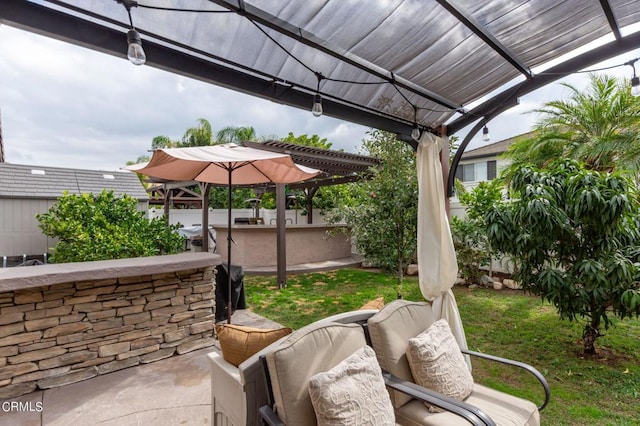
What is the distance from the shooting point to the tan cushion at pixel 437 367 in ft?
7.15

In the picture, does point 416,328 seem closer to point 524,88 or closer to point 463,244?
point 524,88

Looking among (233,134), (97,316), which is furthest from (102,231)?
(233,134)

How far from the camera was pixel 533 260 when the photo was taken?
384 centimetres

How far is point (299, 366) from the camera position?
5.74 ft

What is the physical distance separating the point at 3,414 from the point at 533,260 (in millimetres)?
5398

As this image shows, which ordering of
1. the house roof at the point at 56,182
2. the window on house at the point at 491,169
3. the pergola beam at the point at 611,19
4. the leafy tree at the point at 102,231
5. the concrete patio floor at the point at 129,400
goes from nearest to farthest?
1. the pergola beam at the point at 611,19
2. the concrete patio floor at the point at 129,400
3. the leafy tree at the point at 102,231
4. the house roof at the point at 56,182
5. the window on house at the point at 491,169

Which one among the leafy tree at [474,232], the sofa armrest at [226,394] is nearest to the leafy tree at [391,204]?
the leafy tree at [474,232]

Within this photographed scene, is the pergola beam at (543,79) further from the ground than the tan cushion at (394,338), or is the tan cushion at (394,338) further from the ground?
the pergola beam at (543,79)

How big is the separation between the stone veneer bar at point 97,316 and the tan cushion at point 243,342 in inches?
70.4

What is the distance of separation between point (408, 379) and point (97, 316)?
311 centimetres

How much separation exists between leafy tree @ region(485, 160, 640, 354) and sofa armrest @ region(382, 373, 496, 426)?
238cm

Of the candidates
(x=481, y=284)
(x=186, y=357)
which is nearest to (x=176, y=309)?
(x=186, y=357)

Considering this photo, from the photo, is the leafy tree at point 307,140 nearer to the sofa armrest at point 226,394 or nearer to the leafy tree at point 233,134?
the leafy tree at point 233,134

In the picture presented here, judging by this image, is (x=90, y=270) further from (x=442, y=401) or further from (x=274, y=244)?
(x=274, y=244)
